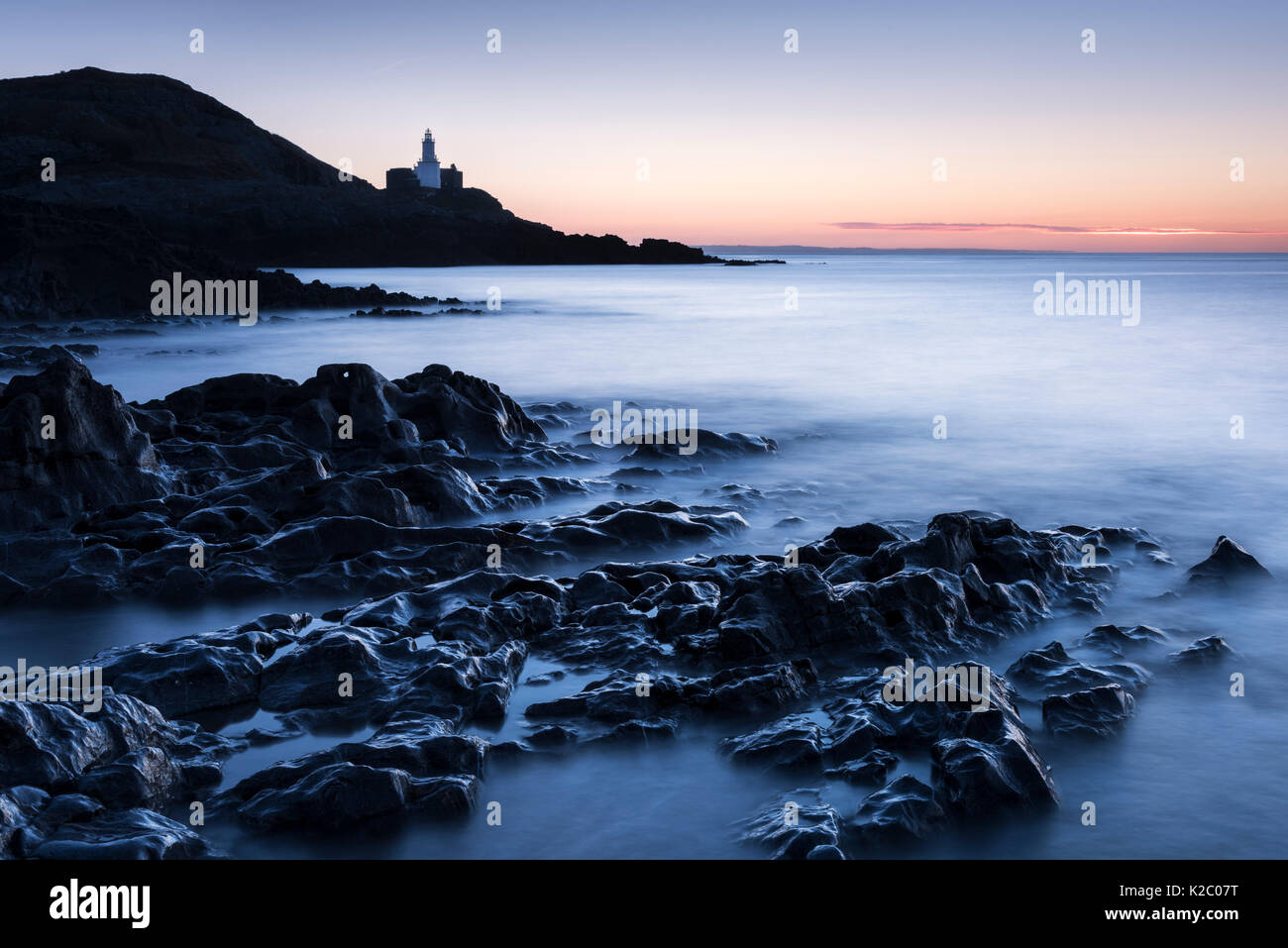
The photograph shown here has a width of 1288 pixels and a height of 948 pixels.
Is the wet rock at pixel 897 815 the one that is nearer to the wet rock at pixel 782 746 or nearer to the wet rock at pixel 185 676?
the wet rock at pixel 782 746

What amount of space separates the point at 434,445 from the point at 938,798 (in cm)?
883

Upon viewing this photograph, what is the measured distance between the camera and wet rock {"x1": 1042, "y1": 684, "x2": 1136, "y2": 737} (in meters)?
5.39

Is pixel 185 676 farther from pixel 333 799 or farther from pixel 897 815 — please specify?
pixel 897 815

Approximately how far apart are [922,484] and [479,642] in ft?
24.3

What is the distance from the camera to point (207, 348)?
27.7 m

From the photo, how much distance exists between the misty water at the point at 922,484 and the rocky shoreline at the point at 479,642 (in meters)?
0.14

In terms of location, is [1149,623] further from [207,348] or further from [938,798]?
[207,348]

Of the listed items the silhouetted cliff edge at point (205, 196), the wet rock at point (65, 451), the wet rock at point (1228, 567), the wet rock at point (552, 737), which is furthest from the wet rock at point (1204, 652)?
the silhouetted cliff edge at point (205, 196)

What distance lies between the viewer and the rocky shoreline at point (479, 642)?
176 inches

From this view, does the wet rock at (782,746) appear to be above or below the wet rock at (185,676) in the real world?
below

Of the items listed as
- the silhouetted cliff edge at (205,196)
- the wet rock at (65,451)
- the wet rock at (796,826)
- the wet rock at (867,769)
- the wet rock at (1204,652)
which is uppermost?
the silhouetted cliff edge at (205,196)

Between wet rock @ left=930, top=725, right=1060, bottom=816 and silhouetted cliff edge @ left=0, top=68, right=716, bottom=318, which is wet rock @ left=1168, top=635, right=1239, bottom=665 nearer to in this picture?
wet rock @ left=930, top=725, right=1060, bottom=816

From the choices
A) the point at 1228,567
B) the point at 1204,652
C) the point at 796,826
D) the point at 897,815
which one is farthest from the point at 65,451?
the point at 1228,567
